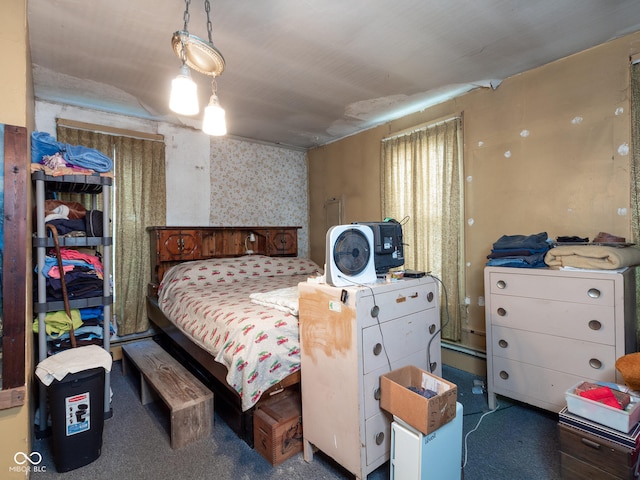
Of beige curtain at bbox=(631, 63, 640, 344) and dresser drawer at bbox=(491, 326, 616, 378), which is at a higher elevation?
beige curtain at bbox=(631, 63, 640, 344)

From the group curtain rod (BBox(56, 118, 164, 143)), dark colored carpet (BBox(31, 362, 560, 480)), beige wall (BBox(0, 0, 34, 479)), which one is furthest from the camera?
curtain rod (BBox(56, 118, 164, 143))

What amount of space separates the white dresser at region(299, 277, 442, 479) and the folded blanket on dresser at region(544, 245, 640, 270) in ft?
3.02

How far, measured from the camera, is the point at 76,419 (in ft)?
5.75

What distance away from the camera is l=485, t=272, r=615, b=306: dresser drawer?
5.71 feet

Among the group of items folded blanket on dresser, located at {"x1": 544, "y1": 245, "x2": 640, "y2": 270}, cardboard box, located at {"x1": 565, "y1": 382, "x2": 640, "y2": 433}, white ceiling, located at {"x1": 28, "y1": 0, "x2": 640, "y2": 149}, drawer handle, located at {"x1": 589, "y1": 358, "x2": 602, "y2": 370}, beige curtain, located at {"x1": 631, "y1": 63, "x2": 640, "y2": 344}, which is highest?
white ceiling, located at {"x1": 28, "y1": 0, "x2": 640, "y2": 149}

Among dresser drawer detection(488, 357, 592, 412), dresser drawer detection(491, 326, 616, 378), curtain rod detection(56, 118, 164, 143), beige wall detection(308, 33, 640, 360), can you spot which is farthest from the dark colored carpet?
curtain rod detection(56, 118, 164, 143)

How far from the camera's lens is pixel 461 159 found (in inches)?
113

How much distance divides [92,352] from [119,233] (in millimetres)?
1596

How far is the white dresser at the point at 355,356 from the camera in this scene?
4.66 feet

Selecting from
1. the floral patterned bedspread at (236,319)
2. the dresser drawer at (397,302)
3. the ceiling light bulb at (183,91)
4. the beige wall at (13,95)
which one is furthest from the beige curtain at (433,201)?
the beige wall at (13,95)

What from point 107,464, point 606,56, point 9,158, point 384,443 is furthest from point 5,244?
point 606,56

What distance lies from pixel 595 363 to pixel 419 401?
126 centimetres

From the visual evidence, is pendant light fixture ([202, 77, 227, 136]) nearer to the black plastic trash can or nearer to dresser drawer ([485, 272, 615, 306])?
the black plastic trash can

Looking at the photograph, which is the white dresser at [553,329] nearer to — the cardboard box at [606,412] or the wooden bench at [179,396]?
the cardboard box at [606,412]
